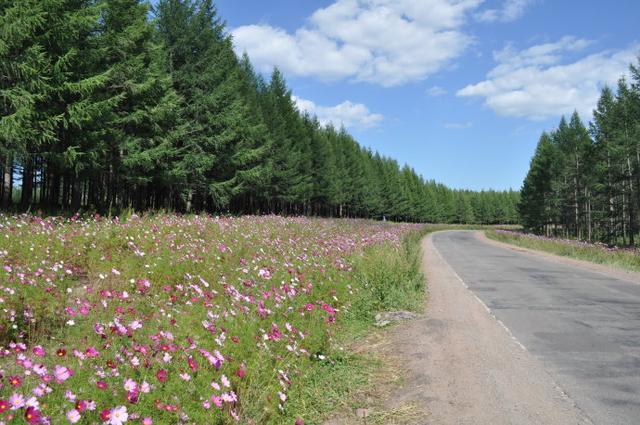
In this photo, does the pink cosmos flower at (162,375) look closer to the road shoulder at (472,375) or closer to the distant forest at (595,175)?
the road shoulder at (472,375)

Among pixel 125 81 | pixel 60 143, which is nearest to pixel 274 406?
pixel 60 143

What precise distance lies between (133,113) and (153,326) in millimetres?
16921

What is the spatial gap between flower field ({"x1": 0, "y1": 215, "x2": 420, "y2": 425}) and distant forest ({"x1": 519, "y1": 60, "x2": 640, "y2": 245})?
1442 inches

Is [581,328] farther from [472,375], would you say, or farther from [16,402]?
[16,402]

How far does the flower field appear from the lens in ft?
9.78

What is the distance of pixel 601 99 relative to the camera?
48.7 meters

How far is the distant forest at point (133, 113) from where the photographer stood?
13219 mm

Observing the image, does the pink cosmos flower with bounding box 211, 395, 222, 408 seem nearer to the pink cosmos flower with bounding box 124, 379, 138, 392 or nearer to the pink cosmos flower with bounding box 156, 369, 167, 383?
the pink cosmos flower with bounding box 156, 369, 167, 383

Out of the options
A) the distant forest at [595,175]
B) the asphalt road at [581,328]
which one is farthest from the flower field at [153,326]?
the distant forest at [595,175]

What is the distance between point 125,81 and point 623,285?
1907 cm

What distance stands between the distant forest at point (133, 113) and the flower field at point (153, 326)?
17.4ft

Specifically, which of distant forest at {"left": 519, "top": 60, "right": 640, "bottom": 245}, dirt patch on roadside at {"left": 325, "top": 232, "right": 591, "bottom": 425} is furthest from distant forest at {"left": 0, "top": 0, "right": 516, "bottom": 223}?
distant forest at {"left": 519, "top": 60, "right": 640, "bottom": 245}

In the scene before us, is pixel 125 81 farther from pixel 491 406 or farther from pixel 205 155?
pixel 491 406

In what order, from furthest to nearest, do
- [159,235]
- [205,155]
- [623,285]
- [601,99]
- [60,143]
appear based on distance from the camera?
[601,99] → [205,155] → [60,143] → [623,285] → [159,235]
